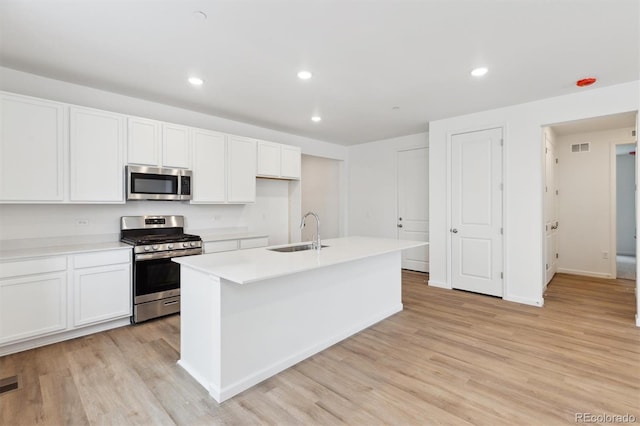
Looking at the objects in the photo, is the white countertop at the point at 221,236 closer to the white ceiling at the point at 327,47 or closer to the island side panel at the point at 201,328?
the island side panel at the point at 201,328

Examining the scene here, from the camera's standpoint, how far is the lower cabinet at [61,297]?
8.52ft

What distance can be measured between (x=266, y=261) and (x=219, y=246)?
1846 millimetres

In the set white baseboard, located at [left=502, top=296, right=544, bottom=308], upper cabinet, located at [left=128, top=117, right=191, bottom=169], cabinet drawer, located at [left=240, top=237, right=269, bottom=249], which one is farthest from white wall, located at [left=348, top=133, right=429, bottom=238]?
upper cabinet, located at [left=128, top=117, right=191, bottom=169]

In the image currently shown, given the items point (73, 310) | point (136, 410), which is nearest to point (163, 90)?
point (73, 310)

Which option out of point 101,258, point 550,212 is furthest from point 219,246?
point 550,212

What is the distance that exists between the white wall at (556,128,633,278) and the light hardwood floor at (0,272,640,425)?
8.09 ft

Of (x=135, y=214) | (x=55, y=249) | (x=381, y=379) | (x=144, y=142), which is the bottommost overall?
(x=381, y=379)

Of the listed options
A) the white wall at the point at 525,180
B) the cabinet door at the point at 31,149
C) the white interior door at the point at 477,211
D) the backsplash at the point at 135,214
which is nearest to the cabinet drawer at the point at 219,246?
the backsplash at the point at 135,214

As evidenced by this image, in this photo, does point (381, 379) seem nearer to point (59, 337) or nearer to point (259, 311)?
point (259, 311)

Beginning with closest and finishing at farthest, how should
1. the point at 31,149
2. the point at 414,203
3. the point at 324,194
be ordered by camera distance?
1. the point at 31,149
2. the point at 414,203
3. the point at 324,194

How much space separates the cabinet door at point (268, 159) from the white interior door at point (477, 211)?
8.78 feet

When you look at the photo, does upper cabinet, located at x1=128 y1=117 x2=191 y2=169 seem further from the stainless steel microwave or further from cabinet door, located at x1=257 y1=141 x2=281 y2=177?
cabinet door, located at x1=257 y1=141 x2=281 y2=177

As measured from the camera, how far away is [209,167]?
162 inches

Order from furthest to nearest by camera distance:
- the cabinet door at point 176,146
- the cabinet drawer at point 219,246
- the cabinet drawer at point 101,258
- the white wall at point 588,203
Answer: the white wall at point 588,203 < the cabinet drawer at point 219,246 < the cabinet door at point 176,146 < the cabinet drawer at point 101,258
